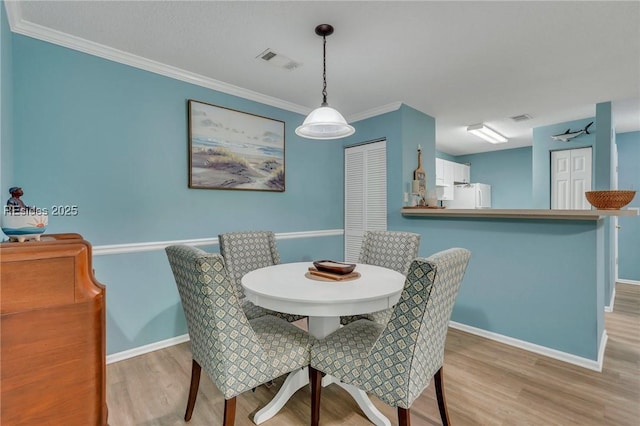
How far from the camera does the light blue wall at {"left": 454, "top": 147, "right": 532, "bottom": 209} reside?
576 cm

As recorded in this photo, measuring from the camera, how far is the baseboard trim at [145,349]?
7.43 ft

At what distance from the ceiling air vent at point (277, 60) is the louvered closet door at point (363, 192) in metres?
1.56

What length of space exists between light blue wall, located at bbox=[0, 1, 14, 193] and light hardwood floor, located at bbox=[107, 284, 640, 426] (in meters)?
1.42

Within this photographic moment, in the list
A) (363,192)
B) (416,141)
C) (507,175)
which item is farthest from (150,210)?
(507,175)

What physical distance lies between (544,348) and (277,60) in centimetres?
324

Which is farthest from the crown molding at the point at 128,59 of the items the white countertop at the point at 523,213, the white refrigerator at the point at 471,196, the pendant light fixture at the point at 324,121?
the white refrigerator at the point at 471,196

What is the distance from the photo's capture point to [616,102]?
3320mm

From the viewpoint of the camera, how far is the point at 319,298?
55.4 inches

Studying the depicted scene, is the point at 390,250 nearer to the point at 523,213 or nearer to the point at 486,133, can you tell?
the point at 523,213

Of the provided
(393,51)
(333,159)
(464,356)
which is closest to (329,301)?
(464,356)

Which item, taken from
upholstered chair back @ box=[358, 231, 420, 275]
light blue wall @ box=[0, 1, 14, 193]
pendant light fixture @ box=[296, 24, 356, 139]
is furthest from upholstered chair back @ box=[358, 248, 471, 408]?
light blue wall @ box=[0, 1, 14, 193]

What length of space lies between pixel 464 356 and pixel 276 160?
260 cm

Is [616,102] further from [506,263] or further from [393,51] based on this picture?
[393,51]

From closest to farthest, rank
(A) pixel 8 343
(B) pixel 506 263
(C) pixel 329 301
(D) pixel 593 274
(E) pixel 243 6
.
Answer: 1. (A) pixel 8 343
2. (C) pixel 329 301
3. (E) pixel 243 6
4. (D) pixel 593 274
5. (B) pixel 506 263
